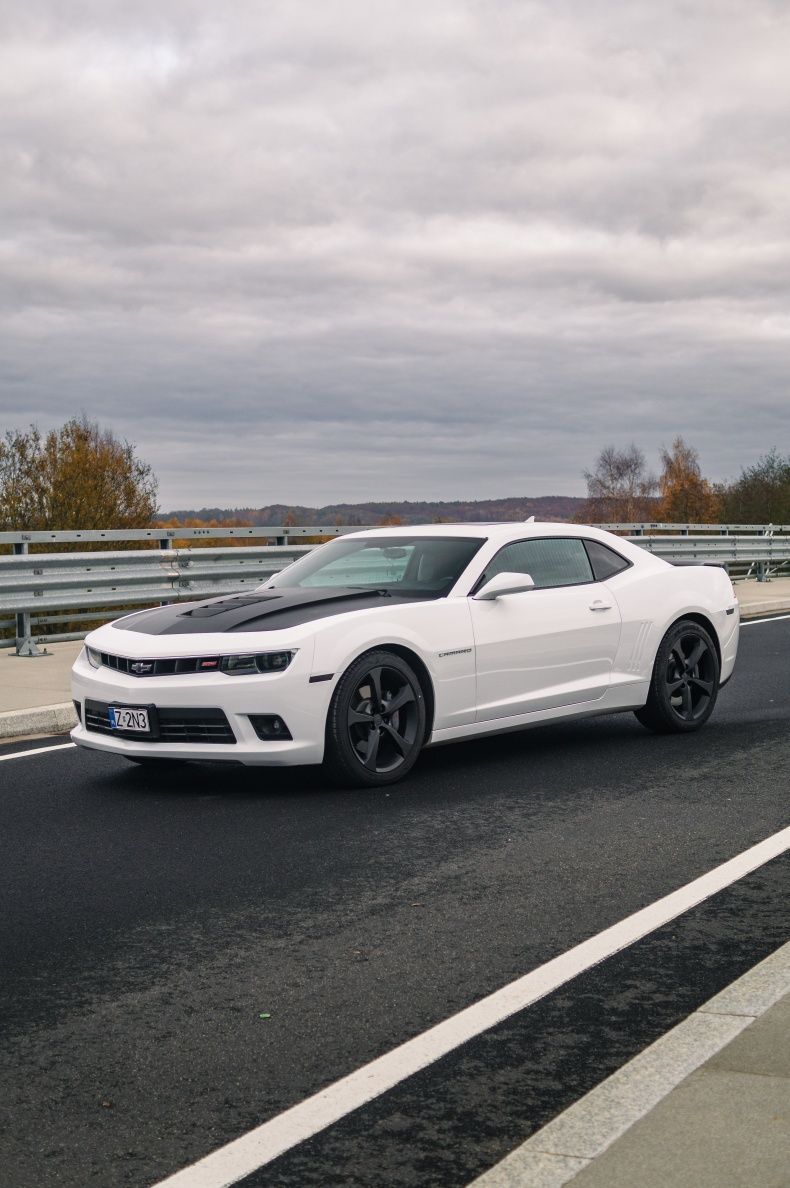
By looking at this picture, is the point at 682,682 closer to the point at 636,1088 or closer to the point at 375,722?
the point at 375,722

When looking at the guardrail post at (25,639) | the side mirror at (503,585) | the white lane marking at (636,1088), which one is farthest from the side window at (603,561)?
the guardrail post at (25,639)

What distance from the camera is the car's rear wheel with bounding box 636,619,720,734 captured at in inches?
351

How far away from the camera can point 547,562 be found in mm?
8578

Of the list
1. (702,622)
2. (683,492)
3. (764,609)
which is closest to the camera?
(702,622)

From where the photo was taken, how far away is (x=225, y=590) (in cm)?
1548

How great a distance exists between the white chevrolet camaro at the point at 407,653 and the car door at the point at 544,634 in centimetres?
1

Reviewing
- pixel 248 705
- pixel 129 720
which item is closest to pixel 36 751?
pixel 129 720

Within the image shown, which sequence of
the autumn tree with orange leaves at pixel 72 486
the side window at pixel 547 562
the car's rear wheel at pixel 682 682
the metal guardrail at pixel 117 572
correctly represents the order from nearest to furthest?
the side window at pixel 547 562 < the car's rear wheel at pixel 682 682 < the metal guardrail at pixel 117 572 < the autumn tree with orange leaves at pixel 72 486

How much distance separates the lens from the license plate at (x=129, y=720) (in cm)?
713

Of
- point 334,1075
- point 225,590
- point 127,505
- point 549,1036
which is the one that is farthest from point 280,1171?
point 127,505

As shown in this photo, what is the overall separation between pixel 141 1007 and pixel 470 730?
12.7 ft

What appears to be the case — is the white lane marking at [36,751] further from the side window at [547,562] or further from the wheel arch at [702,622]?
the wheel arch at [702,622]

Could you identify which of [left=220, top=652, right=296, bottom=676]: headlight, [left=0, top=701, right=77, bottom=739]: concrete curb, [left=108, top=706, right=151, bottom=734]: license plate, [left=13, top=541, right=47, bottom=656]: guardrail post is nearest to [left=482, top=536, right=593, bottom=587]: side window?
[left=220, top=652, right=296, bottom=676]: headlight

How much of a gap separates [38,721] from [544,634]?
3.63m
